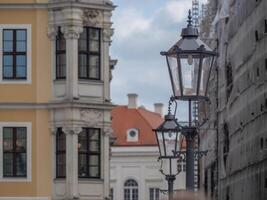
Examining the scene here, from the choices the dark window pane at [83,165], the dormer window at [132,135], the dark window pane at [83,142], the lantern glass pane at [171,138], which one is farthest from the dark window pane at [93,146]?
the dormer window at [132,135]

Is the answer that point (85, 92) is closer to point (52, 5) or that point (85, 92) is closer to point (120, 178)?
point (52, 5)

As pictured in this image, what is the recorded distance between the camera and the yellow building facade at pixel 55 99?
134 feet

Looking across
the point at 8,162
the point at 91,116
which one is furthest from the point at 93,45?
the point at 8,162

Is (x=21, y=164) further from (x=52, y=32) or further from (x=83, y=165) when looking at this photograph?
(x=52, y=32)

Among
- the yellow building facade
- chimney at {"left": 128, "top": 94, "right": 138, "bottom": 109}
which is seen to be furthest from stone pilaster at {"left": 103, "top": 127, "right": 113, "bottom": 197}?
chimney at {"left": 128, "top": 94, "right": 138, "bottom": 109}

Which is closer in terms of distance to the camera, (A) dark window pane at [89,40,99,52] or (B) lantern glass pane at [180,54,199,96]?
(B) lantern glass pane at [180,54,199,96]

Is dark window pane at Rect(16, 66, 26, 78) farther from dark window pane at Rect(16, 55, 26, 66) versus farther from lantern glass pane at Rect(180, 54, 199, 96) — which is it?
lantern glass pane at Rect(180, 54, 199, 96)

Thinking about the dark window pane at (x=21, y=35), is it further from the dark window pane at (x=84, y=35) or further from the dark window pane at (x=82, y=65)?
the dark window pane at (x=82, y=65)

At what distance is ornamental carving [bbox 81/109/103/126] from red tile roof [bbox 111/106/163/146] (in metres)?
68.6

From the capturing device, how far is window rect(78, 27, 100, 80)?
4131 cm

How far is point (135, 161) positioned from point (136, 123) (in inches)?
186

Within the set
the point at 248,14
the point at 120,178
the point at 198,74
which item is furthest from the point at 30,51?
the point at 120,178

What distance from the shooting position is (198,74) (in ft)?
47.8

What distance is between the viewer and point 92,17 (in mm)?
41812
